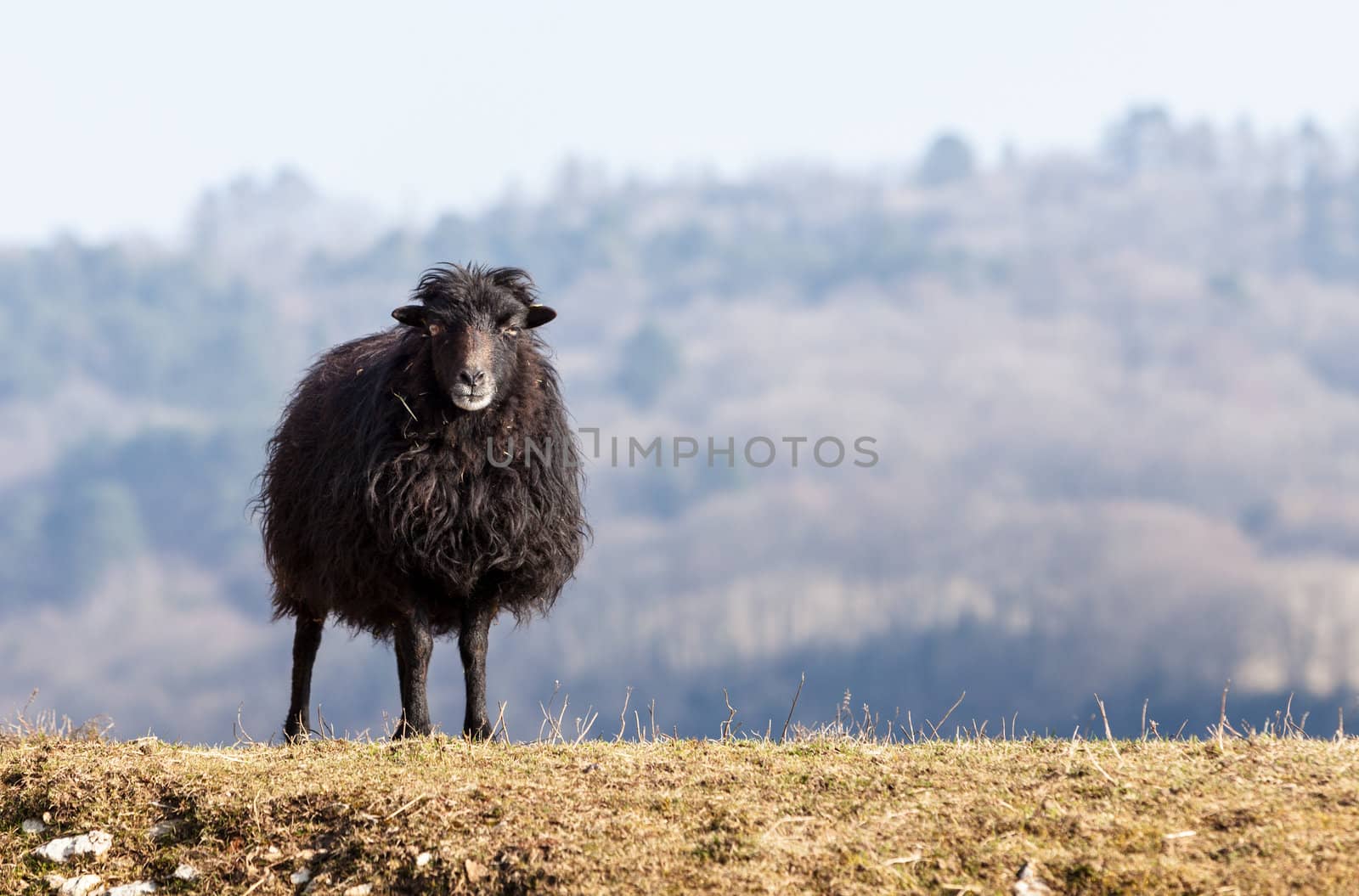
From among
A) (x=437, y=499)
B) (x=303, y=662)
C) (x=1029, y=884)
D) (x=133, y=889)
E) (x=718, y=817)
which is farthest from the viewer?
(x=303, y=662)

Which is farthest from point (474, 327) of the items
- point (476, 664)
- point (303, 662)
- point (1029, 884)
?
point (1029, 884)

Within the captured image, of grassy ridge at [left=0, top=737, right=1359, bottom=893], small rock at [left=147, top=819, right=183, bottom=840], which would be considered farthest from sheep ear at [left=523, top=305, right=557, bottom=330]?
small rock at [left=147, top=819, right=183, bottom=840]

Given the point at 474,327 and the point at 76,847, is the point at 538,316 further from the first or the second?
the point at 76,847

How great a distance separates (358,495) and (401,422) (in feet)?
2.00

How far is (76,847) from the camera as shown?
7098 mm

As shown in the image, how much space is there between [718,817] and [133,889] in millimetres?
2979

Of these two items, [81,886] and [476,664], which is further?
[476,664]

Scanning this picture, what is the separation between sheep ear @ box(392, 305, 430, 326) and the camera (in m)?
9.77

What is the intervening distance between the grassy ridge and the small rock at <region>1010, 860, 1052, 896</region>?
1.5 inches

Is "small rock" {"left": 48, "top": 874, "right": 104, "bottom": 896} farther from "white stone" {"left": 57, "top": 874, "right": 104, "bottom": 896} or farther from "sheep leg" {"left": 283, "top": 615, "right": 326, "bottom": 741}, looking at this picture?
"sheep leg" {"left": 283, "top": 615, "right": 326, "bottom": 741}

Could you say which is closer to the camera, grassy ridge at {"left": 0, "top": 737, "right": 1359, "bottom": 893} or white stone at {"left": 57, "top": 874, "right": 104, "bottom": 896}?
grassy ridge at {"left": 0, "top": 737, "right": 1359, "bottom": 893}

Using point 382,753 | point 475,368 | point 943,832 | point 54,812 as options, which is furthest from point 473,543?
point 943,832

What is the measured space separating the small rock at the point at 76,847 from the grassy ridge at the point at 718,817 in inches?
2.1

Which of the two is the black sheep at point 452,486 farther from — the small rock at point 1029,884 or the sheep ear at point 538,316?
the small rock at point 1029,884
